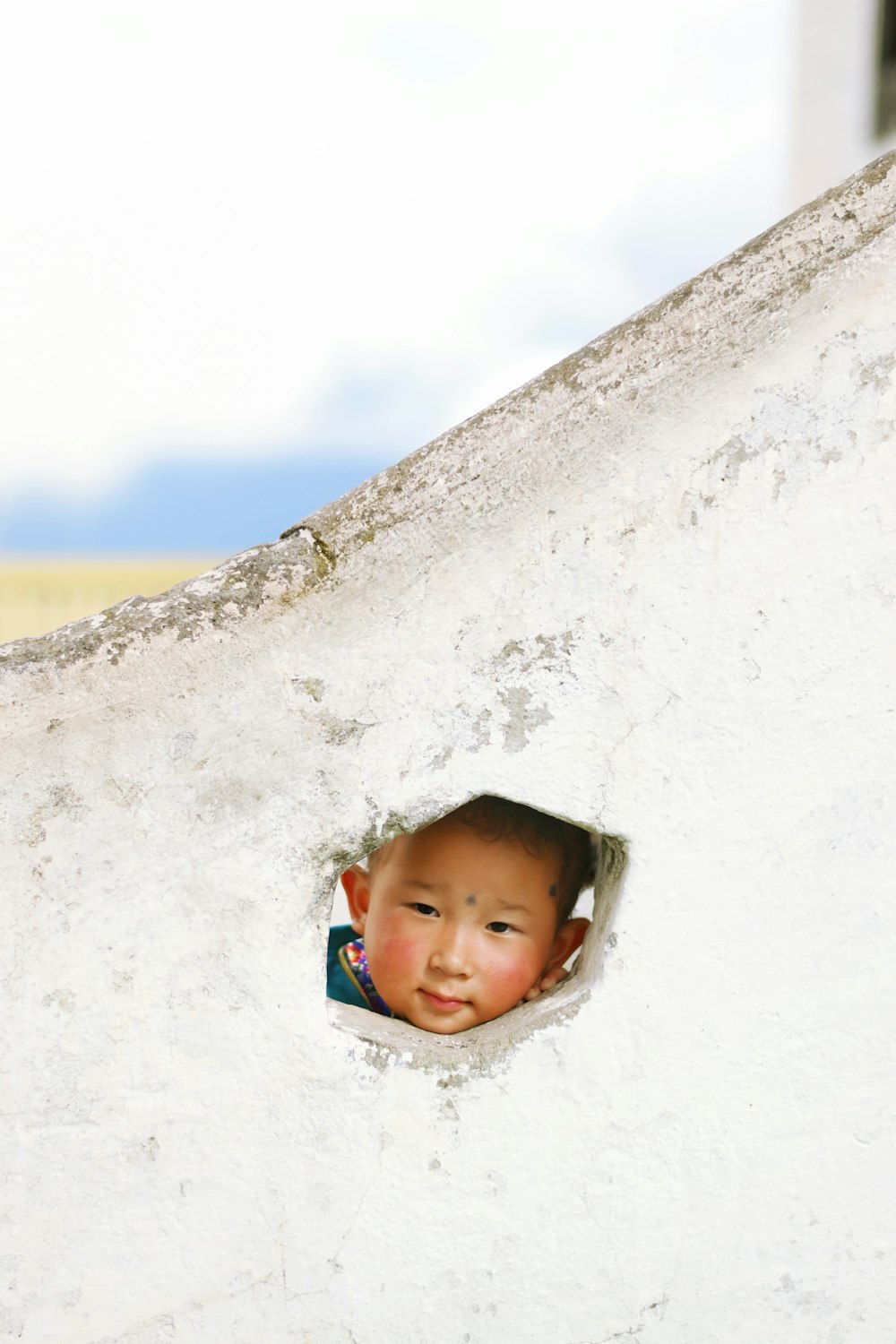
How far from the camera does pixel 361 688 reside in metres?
1.75

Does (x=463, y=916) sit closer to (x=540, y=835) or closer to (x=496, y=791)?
(x=540, y=835)

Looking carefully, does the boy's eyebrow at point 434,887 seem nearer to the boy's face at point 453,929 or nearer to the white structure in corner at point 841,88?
the boy's face at point 453,929

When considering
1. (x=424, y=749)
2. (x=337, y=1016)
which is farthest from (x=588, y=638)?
(x=337, y=1016)

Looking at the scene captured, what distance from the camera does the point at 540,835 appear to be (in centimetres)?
221

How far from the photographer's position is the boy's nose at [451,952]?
6.99 feet

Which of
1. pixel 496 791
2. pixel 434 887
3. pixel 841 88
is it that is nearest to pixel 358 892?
pixel 434 887

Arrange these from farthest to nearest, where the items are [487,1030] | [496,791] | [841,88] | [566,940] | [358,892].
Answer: [841,88], [358,892], [566,940], [487,1030], [496,791]

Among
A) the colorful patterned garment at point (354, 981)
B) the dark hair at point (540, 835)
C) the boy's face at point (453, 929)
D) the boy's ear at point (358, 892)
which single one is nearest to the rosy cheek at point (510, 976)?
the boy's face at point (453, 929)

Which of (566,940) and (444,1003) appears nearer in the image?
(444,1003)

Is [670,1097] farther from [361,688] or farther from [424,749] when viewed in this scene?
[361,688]

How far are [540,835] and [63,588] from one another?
1322 cm

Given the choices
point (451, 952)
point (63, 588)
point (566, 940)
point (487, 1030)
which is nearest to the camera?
point (487, 1030)

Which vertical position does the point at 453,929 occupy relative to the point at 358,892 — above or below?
below

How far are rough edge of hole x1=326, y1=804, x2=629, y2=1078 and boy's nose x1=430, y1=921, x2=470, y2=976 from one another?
9.0 inches
